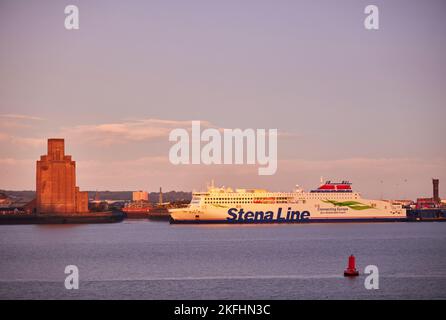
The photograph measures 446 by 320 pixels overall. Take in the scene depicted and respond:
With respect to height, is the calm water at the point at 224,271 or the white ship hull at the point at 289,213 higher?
the white ship hull at the point at 289,213

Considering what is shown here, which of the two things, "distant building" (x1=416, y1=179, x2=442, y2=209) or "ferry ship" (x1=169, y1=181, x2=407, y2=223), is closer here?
"ferry ship" (x1=169, y1=181, x2=407, y2=223)

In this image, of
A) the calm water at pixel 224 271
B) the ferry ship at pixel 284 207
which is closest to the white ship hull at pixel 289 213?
the ferry ship at pixel 284 207

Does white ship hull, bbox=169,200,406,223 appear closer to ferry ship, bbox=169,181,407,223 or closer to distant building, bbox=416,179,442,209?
ferry ship, bbox=169,181,407,223

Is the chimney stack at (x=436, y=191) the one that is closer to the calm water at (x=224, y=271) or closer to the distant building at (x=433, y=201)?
the distant building at (x=433, y=201)

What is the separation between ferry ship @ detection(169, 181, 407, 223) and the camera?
332ft

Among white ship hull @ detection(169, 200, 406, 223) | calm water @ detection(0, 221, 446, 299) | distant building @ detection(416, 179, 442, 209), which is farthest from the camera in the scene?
distant building @ detection(416, 179, 442, 209)

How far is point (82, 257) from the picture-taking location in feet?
165

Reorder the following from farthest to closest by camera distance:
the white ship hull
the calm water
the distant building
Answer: the distant building, the white ship hull, the calm water

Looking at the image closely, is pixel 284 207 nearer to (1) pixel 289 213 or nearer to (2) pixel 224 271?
(1) pixel 289 213

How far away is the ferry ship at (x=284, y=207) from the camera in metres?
101

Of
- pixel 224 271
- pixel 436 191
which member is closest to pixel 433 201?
pixel 436 191

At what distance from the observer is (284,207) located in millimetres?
101562

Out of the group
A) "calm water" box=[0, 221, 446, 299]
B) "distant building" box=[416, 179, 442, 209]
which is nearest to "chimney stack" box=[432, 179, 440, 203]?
"distant building" box=[416, 179, 442, 209]

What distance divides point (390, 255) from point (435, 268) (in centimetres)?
936
